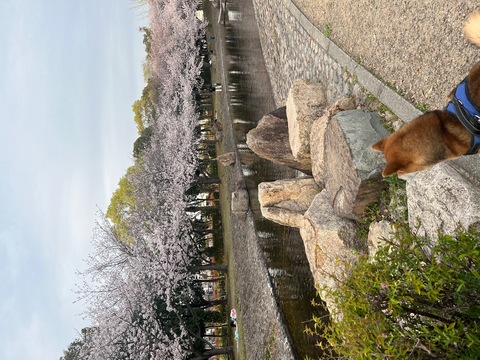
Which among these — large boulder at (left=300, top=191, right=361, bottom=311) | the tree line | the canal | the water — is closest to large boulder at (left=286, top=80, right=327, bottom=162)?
large boulder at (left=300, top=191, right=361, bottom=311)

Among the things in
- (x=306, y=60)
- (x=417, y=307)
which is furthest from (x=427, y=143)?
(x=306, y=60)

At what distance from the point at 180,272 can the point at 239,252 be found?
3936 mm

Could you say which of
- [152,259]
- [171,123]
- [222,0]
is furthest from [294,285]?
[222,0]

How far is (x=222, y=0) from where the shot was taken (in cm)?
2153

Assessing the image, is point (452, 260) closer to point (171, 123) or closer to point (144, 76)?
point (171, 123)

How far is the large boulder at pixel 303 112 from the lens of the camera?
28.0 feet

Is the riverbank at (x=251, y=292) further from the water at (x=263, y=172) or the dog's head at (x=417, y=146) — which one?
the dog's head at (x=417, y=146)

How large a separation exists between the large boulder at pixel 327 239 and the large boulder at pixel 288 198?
1187mm

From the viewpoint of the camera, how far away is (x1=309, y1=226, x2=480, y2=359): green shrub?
8.86 feet

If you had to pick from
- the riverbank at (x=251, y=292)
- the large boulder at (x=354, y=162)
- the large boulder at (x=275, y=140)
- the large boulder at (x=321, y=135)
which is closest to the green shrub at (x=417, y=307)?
the large boulder at (x=354, y=162)

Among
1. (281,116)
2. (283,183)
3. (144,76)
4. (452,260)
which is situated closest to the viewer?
(452,260)

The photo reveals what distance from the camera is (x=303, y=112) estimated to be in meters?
8.63

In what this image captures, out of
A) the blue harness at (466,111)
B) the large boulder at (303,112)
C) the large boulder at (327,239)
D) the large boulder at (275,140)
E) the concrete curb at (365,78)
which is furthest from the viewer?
the large boulder at (275,140)

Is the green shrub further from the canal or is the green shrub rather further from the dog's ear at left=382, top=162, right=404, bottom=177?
the canal
